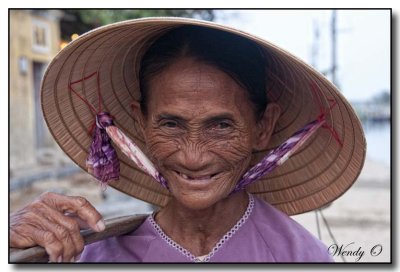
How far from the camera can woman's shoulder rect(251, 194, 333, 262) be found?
1622 mm

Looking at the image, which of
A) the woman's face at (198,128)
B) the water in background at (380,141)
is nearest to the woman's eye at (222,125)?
the woman's face at (198,128)

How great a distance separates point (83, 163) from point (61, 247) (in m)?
0.36

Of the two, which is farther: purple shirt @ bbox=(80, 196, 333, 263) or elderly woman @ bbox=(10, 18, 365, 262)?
purple shirt @ bbox=(80, 196, 333, 263)

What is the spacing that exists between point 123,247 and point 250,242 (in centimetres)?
36

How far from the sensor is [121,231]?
1631mm

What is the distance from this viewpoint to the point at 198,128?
150 cm

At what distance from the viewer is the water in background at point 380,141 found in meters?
1.98

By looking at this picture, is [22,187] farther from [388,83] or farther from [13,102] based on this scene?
[388,83]

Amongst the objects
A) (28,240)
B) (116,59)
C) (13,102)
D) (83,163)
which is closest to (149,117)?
(116,59)

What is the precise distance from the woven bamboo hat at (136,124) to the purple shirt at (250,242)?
0.14 meters

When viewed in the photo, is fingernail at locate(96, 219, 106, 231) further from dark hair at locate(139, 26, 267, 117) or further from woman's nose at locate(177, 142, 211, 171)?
dark hair at locate(139, 26, 267, 117)

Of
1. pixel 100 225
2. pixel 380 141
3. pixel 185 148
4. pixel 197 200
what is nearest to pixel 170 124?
pixel 185 148
